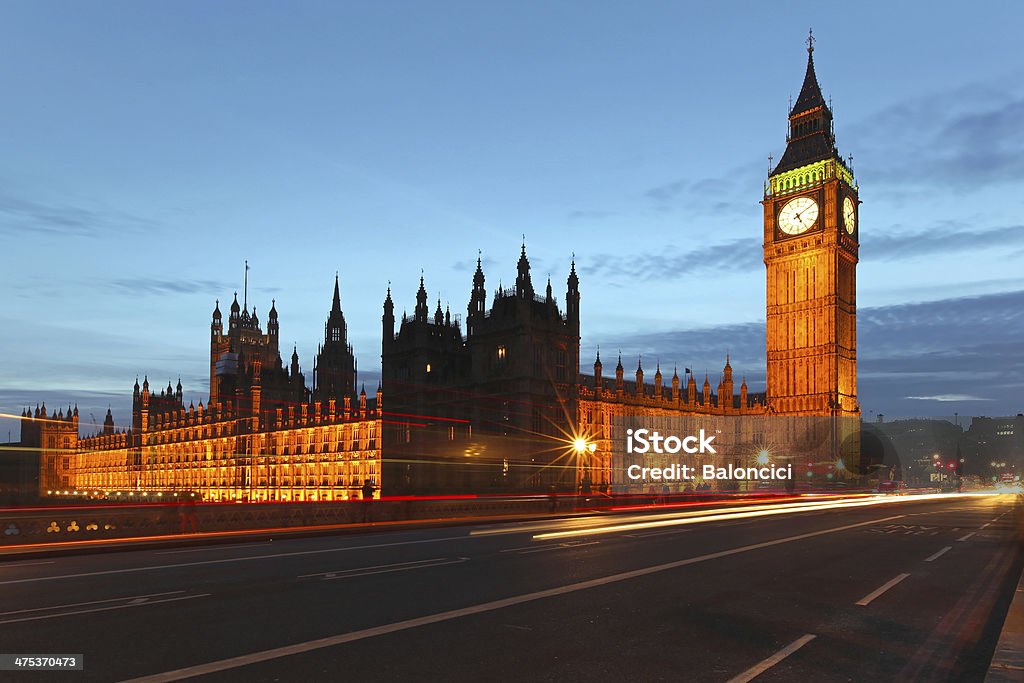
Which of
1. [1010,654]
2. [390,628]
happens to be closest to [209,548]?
[390,628]

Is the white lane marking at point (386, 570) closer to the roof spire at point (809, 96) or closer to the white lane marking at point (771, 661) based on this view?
the white lane marking at point (771, 661)

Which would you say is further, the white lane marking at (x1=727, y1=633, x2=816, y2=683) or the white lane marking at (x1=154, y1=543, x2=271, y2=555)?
the white lane marking at (x1=154, y1=543, x2=271, y2=555)

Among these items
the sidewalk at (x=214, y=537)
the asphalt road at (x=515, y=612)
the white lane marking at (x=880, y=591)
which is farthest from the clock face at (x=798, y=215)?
the white lane marking at (x=880, y=591)

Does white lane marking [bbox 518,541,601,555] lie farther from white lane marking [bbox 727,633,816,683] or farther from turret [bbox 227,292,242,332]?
turret [bbox 227,292,242,332]

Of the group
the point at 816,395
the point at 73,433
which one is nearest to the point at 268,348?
the point at 73,433

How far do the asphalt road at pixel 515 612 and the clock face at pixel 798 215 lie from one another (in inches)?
3956

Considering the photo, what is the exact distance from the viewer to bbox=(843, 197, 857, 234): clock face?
115m

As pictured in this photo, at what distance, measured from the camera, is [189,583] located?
15.0m

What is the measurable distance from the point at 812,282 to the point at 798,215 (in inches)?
411

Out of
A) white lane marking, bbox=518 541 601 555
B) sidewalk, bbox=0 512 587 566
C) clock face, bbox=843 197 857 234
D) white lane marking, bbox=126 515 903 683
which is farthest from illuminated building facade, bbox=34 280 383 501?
clock face, bbox=843 197 857 234

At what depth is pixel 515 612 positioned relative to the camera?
12.3 meters

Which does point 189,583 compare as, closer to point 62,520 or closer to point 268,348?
point 62,520

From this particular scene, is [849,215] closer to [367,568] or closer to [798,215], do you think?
[798,215]

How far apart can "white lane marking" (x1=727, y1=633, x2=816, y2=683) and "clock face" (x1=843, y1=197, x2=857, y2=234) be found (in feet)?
378
